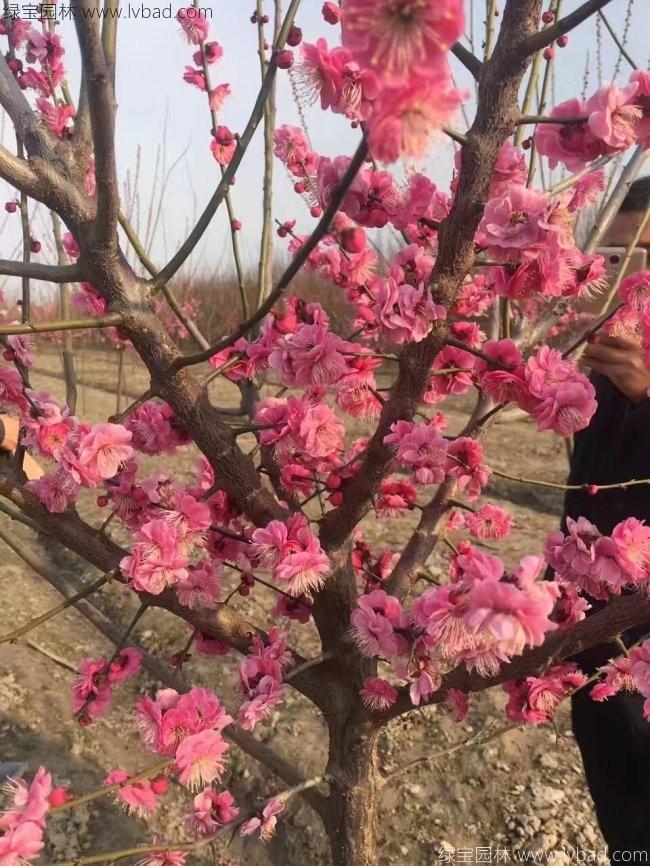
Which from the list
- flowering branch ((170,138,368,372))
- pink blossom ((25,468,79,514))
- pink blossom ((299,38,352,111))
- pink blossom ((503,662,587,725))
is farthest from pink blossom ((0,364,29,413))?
pink blossom ((503,662,587,725))

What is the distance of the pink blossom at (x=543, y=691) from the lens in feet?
3.73

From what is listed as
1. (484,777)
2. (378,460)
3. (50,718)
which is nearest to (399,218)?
(378,460)

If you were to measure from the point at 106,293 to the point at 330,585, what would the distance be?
640 mm

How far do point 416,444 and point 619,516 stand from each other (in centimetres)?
85

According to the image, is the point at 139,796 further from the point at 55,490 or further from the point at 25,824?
the point at 55,490

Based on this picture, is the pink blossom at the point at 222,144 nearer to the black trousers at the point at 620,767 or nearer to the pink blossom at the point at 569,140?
the pink blossom at the point at 569,140

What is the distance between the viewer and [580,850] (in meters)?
1.79

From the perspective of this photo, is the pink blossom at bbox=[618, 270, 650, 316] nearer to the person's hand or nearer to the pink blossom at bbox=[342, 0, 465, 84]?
the person's hand

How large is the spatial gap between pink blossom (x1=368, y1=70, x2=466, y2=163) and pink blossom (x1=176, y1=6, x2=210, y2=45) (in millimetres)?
1360

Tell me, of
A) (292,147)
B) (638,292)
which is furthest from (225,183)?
(638,292)

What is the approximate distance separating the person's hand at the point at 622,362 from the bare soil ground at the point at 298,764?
0.99 meters

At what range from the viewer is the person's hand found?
139cm

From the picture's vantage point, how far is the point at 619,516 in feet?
5.10

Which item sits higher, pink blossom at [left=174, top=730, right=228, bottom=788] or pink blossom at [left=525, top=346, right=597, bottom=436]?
pink blossom at [left=525, top=346, right=597, bottom=436]
